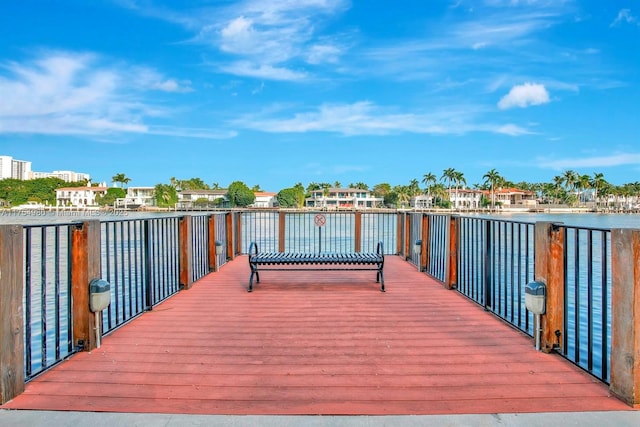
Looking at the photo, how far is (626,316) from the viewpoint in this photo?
7.46 ft

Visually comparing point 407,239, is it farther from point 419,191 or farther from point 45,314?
point 419,191

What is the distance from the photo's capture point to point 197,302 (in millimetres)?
4734

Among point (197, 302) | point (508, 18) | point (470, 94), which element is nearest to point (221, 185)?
point (470, 94)

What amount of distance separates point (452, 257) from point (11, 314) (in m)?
4.70

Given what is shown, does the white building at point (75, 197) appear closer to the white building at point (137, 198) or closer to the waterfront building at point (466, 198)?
the white building at point (137, 198)

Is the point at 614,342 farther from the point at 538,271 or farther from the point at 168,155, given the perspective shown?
the point at 168,155

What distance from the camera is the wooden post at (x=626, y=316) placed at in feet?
7.28

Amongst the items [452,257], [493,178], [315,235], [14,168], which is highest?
[14,168]

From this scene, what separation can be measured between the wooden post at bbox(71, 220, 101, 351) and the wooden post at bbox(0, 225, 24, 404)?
0.65 meters

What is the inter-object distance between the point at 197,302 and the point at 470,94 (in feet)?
211

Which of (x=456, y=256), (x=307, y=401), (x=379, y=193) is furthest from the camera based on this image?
(x=379, y=193)

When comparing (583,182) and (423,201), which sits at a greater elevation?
(583,182)

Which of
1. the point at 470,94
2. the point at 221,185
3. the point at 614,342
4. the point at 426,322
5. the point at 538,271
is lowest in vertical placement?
the point at 426,322

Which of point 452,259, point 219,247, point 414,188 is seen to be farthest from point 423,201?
point 452,259
